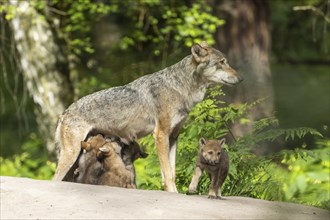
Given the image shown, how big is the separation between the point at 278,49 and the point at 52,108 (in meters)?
12.4

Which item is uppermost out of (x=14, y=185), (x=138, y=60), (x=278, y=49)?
(x=14, y=185)

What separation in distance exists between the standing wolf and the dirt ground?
3.98 ft

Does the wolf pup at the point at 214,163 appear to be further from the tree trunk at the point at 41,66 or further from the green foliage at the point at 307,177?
the tree trunk at the point at 41,66

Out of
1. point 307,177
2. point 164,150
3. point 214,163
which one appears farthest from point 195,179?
point 307,177

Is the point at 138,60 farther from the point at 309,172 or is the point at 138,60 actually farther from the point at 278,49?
the point at 278,49

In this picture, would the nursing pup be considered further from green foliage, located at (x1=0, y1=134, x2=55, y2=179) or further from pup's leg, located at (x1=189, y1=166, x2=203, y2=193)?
green foliage, located at (x1=0, y1=134, x2=55, y2=179)

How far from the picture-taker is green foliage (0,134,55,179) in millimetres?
16281

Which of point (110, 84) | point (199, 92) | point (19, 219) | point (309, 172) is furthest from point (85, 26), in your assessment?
point (19, 219)

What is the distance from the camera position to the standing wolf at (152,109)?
9.48 meters

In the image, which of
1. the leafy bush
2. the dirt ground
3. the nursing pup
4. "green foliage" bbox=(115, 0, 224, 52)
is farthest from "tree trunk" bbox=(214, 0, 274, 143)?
the dirt ground

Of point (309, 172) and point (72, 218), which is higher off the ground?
point (72, 218)

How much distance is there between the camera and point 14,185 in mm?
8148

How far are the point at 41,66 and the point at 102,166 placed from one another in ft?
20.0

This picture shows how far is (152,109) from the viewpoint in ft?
31.5
